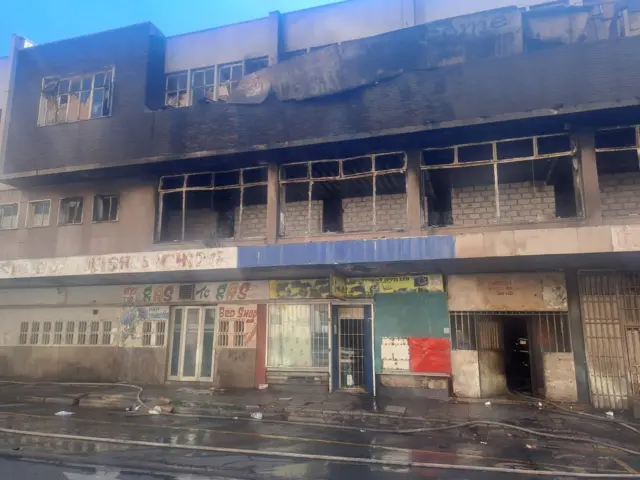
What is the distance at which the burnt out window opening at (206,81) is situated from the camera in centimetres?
1461

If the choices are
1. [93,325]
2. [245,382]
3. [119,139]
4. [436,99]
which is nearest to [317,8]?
[436,99]

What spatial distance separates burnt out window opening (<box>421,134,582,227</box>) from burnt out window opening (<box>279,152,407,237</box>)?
102cm

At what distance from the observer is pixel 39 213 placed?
51.3 feet

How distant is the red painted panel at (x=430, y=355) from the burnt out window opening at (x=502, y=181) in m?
3.32

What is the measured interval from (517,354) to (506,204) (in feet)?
17.2

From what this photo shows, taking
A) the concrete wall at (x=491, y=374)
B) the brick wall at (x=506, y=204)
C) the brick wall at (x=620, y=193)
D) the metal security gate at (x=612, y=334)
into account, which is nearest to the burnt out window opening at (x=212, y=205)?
the brick wall at (x=506, y=204)

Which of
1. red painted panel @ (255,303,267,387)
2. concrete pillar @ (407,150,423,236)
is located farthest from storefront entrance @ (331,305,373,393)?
concrete pillar @ (407,150,423,236)

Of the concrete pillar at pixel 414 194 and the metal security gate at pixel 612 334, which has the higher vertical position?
the concrete pillar at pixel 414 194

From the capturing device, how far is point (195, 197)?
1489cm

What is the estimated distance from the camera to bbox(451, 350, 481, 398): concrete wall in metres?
11.6

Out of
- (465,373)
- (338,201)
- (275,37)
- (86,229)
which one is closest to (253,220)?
(338,201)

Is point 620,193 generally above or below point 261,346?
above

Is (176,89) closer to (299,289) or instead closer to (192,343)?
(299,289)

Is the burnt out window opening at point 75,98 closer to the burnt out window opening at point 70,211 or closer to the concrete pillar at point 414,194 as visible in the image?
the burnt out window opening at point 70,211
